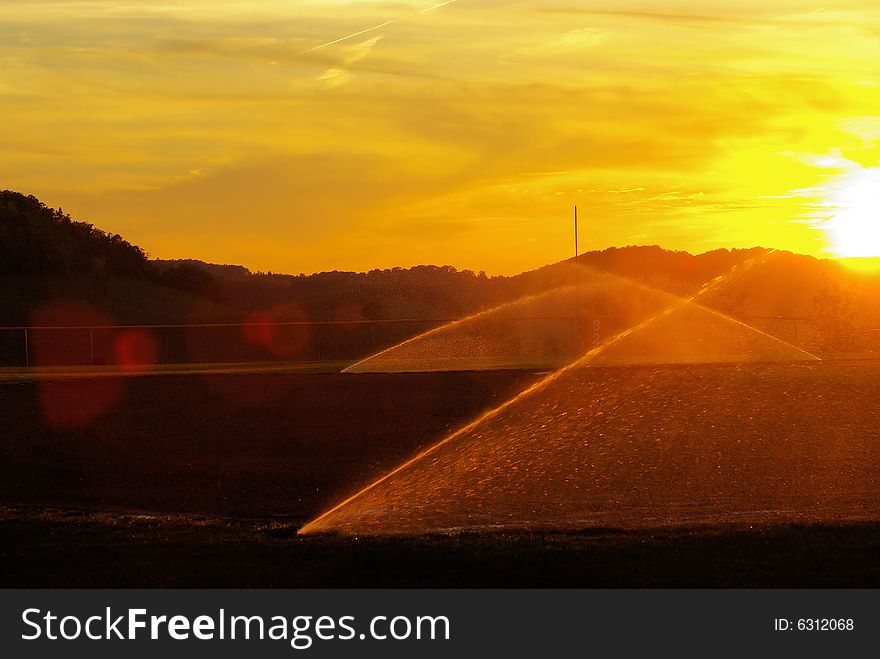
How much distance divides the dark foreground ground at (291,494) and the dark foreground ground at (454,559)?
33 mm

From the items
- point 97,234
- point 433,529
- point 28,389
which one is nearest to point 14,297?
point 97,234

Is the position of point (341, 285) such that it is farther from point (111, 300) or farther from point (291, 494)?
point (291, 494)

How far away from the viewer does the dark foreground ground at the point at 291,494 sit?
11.5m

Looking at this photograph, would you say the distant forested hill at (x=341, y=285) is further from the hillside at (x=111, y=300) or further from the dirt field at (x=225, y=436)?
the dirt field at (x=225, y=436)

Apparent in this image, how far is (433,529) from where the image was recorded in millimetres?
15742

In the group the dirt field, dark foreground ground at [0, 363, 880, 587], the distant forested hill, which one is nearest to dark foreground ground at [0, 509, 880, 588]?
dark foreground ground at [0, 363, 880, 587]

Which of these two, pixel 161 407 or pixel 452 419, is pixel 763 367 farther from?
pixel 161 407

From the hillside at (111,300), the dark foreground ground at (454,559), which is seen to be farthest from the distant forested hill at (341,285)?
the dark foreground ground at (454,559)

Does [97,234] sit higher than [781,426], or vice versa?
[97,234]

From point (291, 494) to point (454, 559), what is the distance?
13.5m

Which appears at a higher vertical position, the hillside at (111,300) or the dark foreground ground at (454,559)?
the hillside at (111,300)

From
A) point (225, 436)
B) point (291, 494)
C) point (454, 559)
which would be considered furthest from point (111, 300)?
point (454, 559)

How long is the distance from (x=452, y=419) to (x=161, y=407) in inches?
340

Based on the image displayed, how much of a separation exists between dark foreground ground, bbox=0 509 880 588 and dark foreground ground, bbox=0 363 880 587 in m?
0.03
